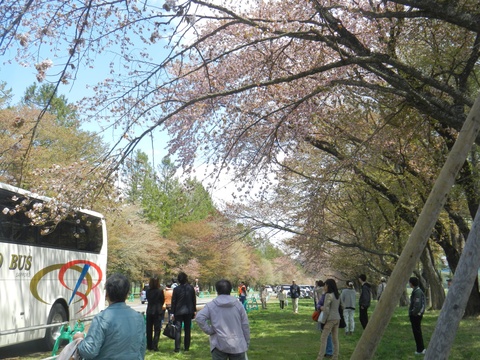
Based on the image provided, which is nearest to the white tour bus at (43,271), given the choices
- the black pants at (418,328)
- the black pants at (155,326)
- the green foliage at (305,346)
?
the green foliage at (305,346)

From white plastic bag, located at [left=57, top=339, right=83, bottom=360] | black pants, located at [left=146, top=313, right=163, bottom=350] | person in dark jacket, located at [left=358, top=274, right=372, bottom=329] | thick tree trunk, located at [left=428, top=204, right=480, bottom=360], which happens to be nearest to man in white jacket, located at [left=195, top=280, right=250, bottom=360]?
white plastic bag, located at [left=57, top=339, right=83, bottom=360]

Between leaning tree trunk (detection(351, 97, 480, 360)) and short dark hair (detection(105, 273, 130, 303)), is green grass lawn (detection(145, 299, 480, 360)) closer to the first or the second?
short dark hair (detection(105, 273, 130, 303))

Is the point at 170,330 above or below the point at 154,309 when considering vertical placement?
below

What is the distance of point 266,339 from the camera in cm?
1416

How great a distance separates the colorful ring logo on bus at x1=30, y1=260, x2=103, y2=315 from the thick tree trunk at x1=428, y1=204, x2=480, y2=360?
31.1ft

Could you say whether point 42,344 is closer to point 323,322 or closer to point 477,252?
point 323,322

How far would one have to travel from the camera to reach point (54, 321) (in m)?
12.4

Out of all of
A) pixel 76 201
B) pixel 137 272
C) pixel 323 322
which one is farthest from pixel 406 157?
pixel 137 272

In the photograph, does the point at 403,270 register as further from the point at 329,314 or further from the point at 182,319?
the point at 182,319

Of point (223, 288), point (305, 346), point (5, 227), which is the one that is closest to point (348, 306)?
point (305, 346)

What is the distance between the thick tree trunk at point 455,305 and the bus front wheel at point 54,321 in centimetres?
958

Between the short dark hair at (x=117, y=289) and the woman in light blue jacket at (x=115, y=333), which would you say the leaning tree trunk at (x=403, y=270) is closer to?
the woman in light blue jacket at (x=115, y=333)

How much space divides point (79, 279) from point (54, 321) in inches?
55.9

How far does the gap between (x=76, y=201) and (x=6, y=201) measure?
2797mm
